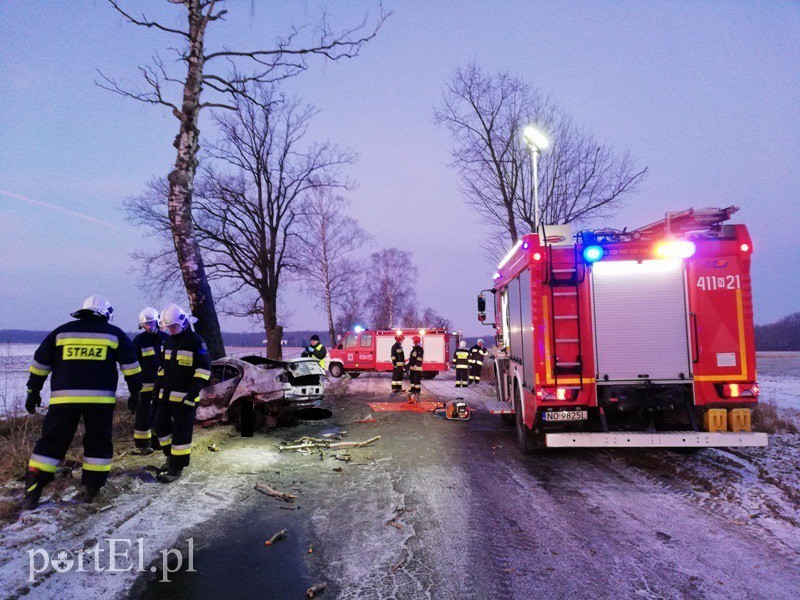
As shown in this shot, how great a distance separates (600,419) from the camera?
650 centimetres

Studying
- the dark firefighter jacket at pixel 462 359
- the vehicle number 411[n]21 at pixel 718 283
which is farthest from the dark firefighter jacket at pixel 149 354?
the dark firefighter jacket at pixel 462 359

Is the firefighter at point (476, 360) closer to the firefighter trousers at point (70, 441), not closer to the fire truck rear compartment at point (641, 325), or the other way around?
the fire truck rear compartment at point (641, 325)

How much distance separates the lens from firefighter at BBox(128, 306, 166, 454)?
6.81 meters

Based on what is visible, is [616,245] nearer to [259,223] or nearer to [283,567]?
[283,567]

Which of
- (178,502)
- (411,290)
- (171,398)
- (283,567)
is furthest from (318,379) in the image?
(411,290)

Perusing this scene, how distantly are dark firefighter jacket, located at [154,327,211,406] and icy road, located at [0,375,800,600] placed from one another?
0.96m

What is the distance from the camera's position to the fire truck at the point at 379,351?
22.6 metres

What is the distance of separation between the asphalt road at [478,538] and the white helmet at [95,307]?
7.40 ft

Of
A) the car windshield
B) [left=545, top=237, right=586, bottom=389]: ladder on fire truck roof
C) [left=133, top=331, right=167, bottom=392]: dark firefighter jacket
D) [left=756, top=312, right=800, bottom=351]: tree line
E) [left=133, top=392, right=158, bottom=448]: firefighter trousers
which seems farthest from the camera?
[left=756, top=312, right=800, bottom=351]: tree line

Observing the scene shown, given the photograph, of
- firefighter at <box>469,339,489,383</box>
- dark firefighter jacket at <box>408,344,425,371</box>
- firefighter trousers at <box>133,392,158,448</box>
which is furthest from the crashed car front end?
firefighter at <box>469,339,489,383</box>

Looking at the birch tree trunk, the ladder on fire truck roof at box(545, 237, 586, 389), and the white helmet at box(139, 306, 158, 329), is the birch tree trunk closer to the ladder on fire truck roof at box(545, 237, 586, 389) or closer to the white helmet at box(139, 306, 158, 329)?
the white helmet at box(139, 306, 158, 329)

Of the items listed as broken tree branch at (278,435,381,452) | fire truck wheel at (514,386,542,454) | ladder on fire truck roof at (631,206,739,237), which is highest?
ladder on fire truck roof at (631,206,739,237)

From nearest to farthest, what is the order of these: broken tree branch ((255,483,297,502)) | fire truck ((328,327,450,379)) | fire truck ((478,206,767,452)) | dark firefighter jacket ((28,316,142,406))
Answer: dark firefighter jacket ((28,316,142,406)), broken tree branch ((255,483,297,502)), fire truck ((478,206,767,452)), fire truck ((328,327,450,379))

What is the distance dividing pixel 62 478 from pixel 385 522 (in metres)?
3.42
